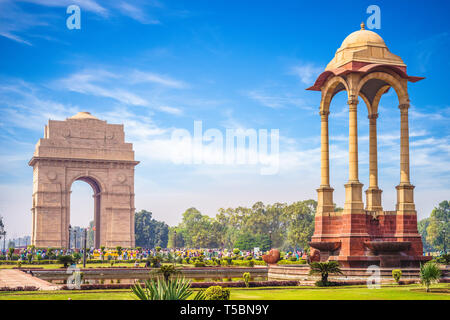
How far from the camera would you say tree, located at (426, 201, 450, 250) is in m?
85.0

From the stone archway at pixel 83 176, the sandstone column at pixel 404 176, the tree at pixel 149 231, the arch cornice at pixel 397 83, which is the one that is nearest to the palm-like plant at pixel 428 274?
the sandstone column at pixel 404 176

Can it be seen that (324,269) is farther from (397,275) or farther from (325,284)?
(397,275)

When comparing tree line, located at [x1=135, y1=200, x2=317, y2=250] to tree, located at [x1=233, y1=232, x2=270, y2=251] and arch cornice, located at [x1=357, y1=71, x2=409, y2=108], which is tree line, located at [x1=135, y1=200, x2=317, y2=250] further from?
arch cornice, located at [x1=357, y1=71, x2=409, y2=108]

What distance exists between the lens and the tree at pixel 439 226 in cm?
8499

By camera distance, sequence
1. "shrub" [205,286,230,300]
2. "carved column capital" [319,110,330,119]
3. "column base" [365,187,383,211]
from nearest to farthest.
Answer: "shrub" [205,286,230,300], "carved column capital" [319,110,330,119], "column base" [365,187,383,211]

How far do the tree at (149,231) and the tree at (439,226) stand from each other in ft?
160

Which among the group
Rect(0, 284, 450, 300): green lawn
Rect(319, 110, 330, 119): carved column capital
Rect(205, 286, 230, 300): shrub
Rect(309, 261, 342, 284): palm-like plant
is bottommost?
Rect(0, 284, 450, 300): green lawn

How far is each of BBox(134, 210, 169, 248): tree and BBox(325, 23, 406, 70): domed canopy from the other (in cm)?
8088

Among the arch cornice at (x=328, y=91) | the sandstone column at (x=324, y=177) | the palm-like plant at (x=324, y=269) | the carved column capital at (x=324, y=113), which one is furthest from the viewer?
the carved column capital at (x=324, y=113)

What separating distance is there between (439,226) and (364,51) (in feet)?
224

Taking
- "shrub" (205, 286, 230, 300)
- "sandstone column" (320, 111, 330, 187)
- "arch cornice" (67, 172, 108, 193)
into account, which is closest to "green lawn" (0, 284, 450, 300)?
"shrub" (205, 286, 230, 300)

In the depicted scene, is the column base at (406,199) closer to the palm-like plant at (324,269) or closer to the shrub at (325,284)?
the palm-like plant at (324,269)
